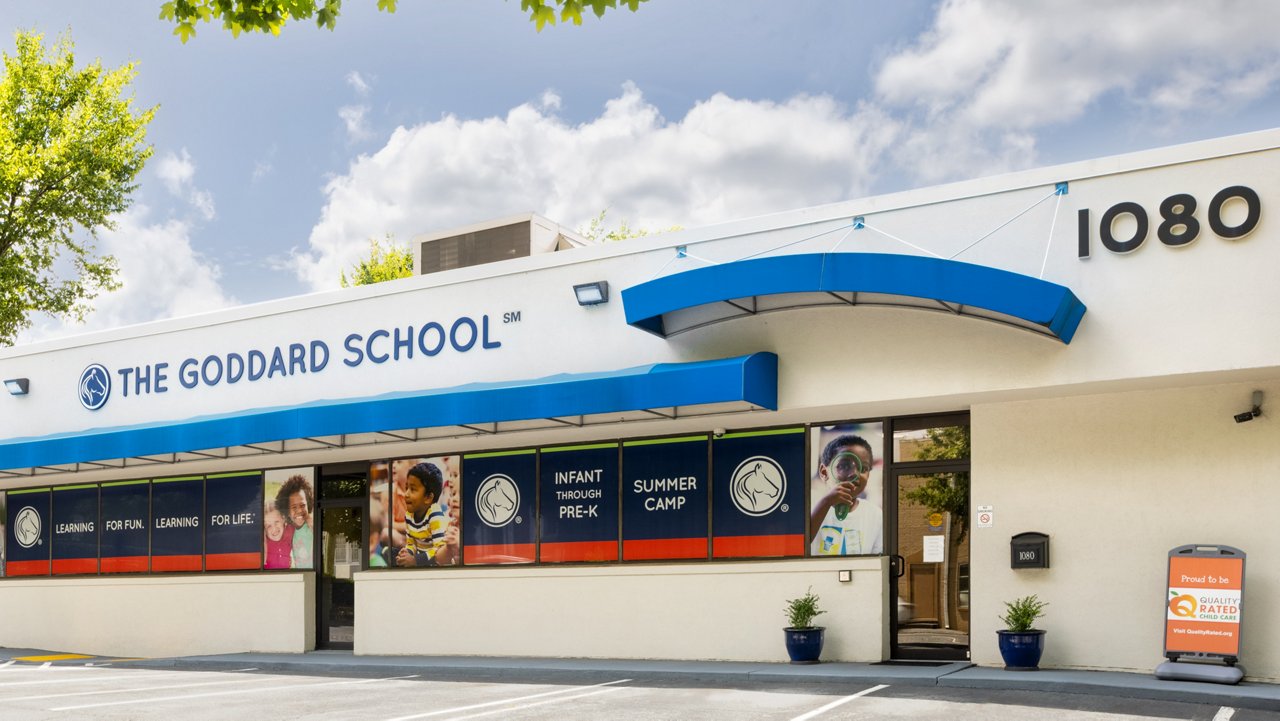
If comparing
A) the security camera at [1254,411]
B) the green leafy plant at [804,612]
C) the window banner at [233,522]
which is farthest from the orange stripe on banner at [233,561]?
the security camera at [1254,411]

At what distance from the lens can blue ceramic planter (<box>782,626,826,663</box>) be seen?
14391 millimetres

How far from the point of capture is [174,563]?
68.4 feet

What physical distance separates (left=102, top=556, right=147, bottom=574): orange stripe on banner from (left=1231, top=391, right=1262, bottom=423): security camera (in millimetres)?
17352

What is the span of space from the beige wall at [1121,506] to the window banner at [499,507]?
6.32 m

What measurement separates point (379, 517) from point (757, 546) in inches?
253

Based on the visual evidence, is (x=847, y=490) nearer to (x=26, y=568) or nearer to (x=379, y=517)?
(x=379, y=517)

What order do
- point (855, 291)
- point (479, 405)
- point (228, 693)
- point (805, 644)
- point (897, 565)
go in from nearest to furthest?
point (855, 291), point (228, 693), point (805, 644), point (897, 565), point (479, 405)

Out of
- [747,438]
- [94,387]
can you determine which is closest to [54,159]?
[94,387]

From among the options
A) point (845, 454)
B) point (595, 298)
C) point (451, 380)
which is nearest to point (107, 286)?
point (451, 380)

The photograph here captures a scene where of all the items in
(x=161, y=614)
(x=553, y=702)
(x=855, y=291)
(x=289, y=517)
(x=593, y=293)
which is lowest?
(x=161, y=614)

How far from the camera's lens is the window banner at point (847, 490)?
1479 cm

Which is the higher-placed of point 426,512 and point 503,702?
point 426,512

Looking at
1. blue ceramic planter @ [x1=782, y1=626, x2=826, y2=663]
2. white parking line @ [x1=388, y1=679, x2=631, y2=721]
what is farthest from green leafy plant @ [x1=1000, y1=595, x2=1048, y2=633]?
white parking line @ [x1=388, y1=679, x2=631, y2=721]

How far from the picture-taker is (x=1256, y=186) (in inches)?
473
